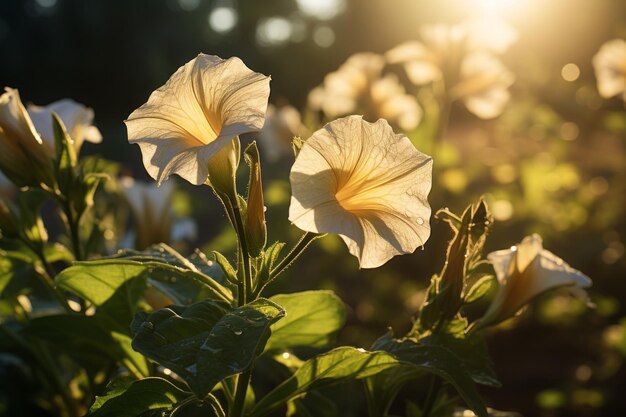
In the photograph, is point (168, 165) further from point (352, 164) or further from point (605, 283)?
point (605, 283)

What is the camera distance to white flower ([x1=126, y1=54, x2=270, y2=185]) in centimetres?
80

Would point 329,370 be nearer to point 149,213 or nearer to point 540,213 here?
point 149,213

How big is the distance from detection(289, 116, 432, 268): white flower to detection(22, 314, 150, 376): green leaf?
1.31 feet

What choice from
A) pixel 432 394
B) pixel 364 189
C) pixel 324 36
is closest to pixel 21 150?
pixel 364 189

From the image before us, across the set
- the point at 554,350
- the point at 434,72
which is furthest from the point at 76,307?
the point at 554,350

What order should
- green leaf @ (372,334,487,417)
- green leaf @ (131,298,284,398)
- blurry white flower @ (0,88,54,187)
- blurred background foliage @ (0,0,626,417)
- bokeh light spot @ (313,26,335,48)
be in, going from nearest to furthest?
green leaf @ (131,298,284,398)
green leaf @ (372,334,487,417)
blurry white flower @ (0,88,54,187)
blurred background foliage @ (0,0,626,417)
bokeh light spot @ (313,26,335,48)

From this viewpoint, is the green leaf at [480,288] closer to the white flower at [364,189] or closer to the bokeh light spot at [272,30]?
the white flower at [364,189]

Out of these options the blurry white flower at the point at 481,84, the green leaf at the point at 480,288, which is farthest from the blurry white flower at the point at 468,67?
the green leaf at the point at 480,288

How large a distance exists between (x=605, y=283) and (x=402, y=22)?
10143 mm

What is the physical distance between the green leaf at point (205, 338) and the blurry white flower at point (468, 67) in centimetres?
173

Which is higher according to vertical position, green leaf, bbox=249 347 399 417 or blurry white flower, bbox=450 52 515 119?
blurry white flower, bbox=450 52 515 119

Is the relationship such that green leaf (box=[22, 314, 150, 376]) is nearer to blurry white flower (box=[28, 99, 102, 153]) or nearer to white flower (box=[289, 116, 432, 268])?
blurry white flower (box=[28, 99, 102, 153])

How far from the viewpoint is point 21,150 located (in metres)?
1.07

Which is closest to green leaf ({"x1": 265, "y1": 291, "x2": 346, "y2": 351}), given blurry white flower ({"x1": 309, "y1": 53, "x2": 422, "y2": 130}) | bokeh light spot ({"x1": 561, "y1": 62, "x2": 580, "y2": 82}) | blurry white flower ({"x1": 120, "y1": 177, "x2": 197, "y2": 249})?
blurry white flower ({"x1": 120, "y1": 177, "x2": 197, "y2": 249})
